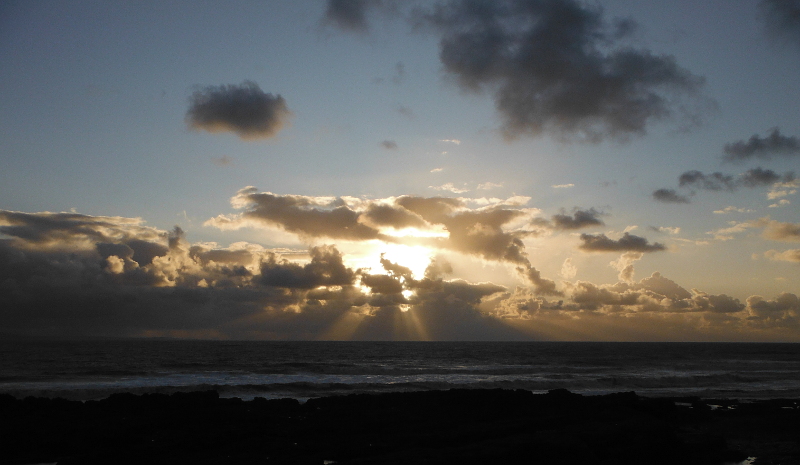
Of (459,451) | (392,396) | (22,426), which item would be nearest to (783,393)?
(392,396)

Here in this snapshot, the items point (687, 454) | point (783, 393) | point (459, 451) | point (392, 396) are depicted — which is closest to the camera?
point (459, 451)

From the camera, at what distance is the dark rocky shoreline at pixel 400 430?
17.2m

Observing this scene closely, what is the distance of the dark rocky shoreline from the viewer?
675 inches

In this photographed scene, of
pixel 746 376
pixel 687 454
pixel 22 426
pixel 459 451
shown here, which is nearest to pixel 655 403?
pixel 687 454

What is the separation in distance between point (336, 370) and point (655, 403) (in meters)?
38.0

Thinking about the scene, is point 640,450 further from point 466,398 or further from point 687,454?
point 466,398

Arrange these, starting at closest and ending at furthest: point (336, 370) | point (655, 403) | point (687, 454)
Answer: point (687, 454)
point (655, 403)
point (336, 370)

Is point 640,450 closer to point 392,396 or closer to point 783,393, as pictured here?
point 392,396

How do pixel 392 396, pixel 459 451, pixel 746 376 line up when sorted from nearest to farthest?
pixel 459 451
pixel 392 396
pixel 746 376

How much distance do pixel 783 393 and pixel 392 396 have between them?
3019 cm

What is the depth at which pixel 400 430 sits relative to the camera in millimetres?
21375

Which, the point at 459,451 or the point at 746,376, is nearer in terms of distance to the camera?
the point at 459,451

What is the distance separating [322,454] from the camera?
58.0 ft

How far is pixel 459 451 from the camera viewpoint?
1680 cm
